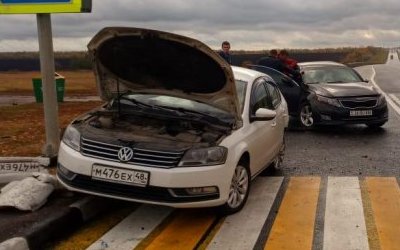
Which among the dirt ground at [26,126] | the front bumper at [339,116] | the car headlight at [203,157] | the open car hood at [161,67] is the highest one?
the open car hood at [161,67]

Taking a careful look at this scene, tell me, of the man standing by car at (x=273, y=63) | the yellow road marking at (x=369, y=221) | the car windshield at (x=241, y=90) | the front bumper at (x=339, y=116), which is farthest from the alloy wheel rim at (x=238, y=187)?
the man standing by car at (x=273, y=63)

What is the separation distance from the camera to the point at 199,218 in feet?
19.7

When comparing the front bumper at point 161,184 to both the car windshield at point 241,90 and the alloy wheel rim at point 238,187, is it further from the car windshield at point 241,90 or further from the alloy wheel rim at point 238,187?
the car windshield at point 241,90

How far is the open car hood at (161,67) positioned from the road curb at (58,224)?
1570mm

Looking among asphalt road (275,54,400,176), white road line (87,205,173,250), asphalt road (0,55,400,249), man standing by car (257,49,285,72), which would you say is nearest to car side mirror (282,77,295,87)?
man standing by car (257,49,285,72)

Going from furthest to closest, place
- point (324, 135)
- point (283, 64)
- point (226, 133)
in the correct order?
point (283, 64)
point (324, 135)
point (226, 133)

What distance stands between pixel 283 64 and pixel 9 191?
9.03m

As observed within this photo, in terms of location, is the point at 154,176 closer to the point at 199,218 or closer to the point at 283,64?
the point at 199,218

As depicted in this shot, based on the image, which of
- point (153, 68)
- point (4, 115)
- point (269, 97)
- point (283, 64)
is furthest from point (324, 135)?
point (4, 115)

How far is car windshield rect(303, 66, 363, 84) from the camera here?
1345 centimetres

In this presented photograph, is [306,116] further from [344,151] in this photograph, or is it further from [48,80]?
[48,80]

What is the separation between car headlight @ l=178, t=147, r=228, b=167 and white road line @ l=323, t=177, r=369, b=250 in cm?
129

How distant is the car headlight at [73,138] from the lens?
5.84 meters

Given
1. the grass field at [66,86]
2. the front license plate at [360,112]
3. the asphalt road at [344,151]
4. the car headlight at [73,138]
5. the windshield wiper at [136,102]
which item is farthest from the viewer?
the grass field at [66,86]
